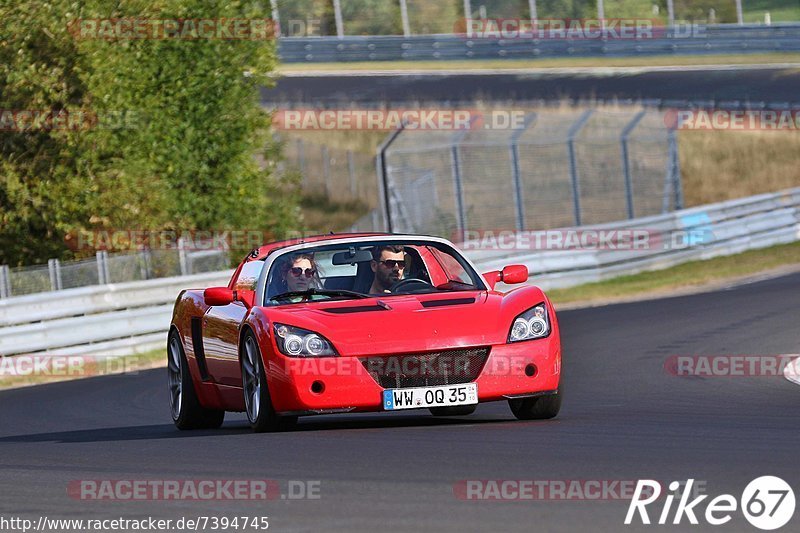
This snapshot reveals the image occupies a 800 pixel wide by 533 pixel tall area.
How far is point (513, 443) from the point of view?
8766 mm

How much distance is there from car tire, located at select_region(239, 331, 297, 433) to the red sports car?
1 cm

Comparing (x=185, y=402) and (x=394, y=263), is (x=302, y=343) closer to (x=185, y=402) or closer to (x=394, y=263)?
(x=394, y=263)

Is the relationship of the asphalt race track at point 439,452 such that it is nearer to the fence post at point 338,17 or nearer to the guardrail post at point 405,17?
the guardrail post at point 405,17

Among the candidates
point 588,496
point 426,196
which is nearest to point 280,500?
point 588,496

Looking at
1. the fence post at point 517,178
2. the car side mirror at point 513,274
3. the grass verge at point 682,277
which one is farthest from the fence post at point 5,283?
the car side mirror at point 513,274

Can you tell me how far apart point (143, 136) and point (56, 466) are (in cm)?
1853

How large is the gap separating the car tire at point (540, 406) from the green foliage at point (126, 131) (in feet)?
51.8

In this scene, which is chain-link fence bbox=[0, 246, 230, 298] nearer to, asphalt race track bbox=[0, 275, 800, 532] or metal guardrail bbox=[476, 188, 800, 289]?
metal guardrail bbox=[476, 188, 800, 289]

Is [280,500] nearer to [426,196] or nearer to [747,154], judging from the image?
[426,196]

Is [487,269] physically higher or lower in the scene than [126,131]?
lower

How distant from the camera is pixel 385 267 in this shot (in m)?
10.9

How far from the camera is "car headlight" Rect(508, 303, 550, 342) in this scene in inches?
389

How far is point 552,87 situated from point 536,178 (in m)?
6.76

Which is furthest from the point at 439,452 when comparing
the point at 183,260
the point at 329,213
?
the point at 329,213
